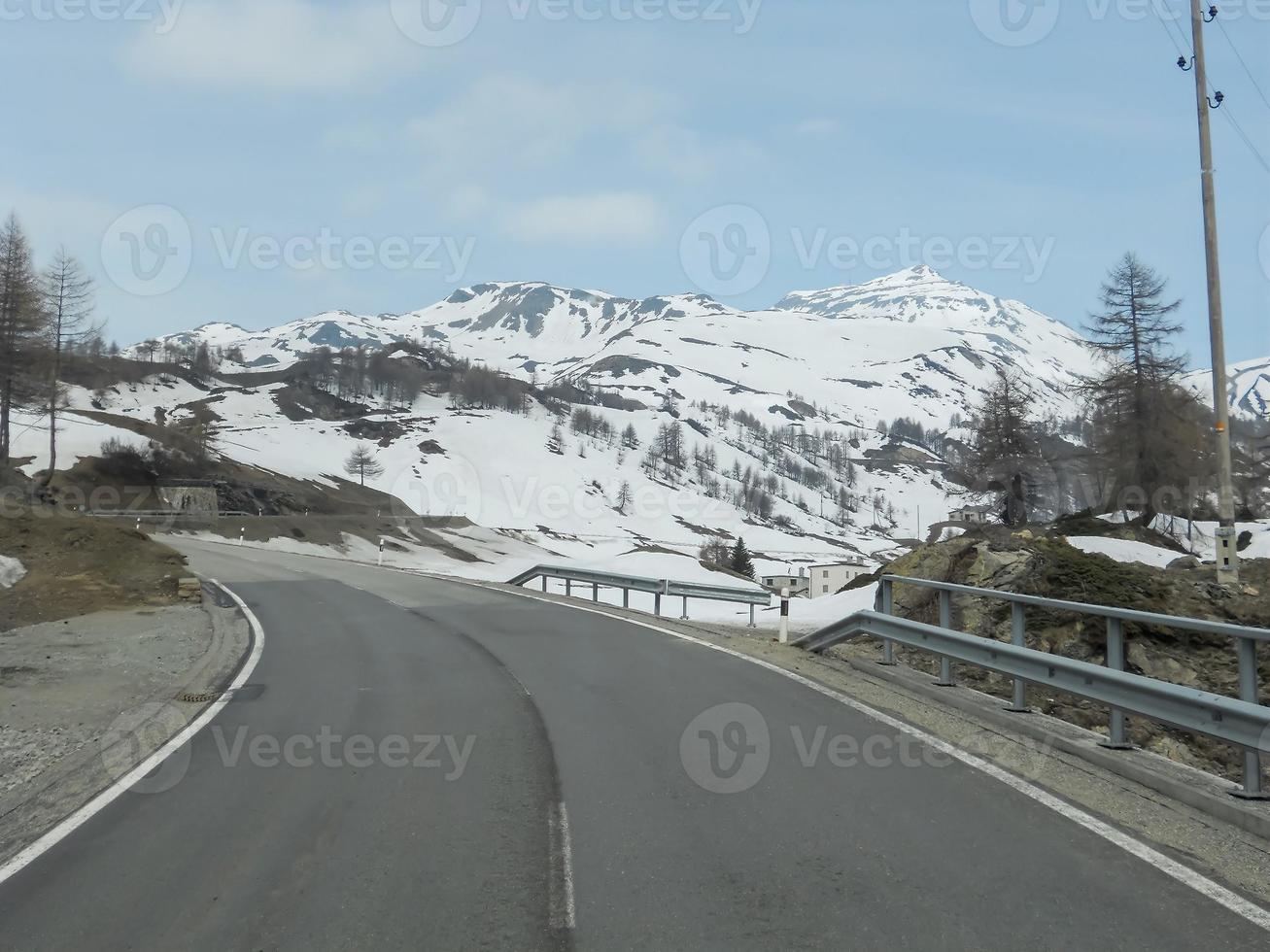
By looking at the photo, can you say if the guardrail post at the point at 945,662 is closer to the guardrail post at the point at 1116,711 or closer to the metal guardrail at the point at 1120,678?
the metal guardrail at the point at 1120,678

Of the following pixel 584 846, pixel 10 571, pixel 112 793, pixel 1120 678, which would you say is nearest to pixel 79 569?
pixel 10 571

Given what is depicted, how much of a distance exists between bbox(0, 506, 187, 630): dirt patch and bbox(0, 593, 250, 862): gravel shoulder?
2.05 metres

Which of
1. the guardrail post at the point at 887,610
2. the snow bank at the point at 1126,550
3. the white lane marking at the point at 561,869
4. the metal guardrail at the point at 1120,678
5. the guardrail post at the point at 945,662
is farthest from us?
the snow bank at the point at 1126,550

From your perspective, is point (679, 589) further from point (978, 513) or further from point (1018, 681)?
point (978, 513)

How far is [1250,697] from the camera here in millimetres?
6566

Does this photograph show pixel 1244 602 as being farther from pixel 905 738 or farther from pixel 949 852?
pixel 949 852

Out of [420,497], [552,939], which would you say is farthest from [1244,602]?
[420,497]

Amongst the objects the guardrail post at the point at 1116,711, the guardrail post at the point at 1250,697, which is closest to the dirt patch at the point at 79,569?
the guardrail post at the point at 1116,711

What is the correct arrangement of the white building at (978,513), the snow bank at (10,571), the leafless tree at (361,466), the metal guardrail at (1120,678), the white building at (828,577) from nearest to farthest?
1. the metal guardrail at (1120,678)
2. the snow bank at (10,571)
3. the white building at (978,513)
4. the white building at (828,577)
5. the leafless tree at (361,466)

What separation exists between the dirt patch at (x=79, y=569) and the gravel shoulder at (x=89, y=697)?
2.05 metres

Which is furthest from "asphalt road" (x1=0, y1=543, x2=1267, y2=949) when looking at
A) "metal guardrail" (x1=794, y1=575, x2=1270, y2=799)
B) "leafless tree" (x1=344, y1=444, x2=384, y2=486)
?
"leafless tree" (x1=344, y1=444, x2=384, y2=486)

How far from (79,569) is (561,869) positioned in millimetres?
22849

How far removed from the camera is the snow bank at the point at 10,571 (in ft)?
70.6

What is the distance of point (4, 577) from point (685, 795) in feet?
68.8
